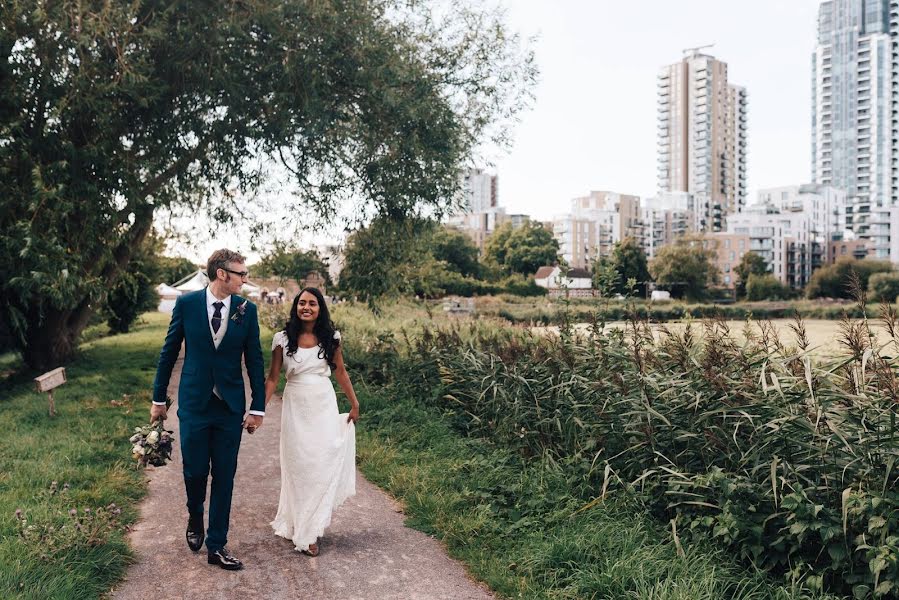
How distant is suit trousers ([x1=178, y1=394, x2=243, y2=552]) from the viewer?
4547 mm

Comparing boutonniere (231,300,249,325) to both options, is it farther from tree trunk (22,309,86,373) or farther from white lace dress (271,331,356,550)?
tree trunk (22,309,86,373)

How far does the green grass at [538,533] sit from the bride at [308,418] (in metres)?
0.87

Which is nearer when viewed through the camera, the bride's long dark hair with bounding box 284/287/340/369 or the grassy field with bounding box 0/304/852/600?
the grassy field with bounding box 0/304/852/600

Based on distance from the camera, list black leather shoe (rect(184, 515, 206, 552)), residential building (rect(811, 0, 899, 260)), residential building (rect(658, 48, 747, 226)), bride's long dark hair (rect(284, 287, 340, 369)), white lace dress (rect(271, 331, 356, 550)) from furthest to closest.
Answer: residential building (rect(658, 48, 747, 226)) → residential building (rect(811, 0, 899, 260)) → bride's long dark hair (rect(284, 287, 340, 369)) → white lace dress (rect(271, 331, 356, 550)) → black leather shoe (rect(184, 515, 206, 552))

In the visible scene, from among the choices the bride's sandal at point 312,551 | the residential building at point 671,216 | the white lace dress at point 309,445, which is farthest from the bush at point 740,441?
the residential building at point 671,216

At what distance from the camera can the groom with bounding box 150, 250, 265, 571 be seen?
449 cm

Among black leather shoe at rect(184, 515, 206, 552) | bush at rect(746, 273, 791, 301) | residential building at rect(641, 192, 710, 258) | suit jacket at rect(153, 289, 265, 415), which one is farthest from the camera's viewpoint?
residential building at rect(641, 192, 710, 258)

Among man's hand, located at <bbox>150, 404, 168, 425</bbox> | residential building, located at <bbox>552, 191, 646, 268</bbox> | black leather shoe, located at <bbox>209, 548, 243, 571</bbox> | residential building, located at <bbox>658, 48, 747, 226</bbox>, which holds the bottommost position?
black leather shoe, located at <bbox>209, 548, 243, 571</bbox>

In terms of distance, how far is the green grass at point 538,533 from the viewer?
4.07m

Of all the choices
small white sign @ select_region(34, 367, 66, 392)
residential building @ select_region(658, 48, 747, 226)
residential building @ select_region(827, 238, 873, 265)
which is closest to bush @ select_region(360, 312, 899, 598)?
small white sign @ select_region(34, 367, 66, 392)

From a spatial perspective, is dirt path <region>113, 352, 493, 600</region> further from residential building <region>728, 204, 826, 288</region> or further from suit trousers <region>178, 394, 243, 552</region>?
residential building <region>728, 204, 826, 288</region>

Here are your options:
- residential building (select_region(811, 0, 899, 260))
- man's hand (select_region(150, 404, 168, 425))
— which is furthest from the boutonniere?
residential building (select_region(811, 0, 899, 260))

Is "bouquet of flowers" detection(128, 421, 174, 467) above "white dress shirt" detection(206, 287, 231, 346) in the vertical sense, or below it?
below

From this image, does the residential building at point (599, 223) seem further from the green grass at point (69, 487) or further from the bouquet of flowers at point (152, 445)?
the bouquet of flowers at point (152, 445)
